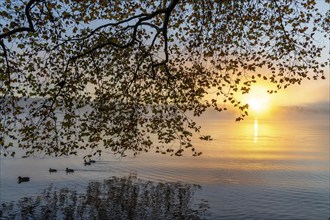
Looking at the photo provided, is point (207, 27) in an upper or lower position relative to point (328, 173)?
upper

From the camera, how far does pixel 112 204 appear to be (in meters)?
37.9

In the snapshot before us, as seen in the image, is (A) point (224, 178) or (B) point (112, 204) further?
(A) point (224, 178)

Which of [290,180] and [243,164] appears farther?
[243,164]

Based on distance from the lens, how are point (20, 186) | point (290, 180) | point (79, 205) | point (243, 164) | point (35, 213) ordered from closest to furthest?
point (35, 213) < point (79, 205) < point (20, 186) < point (290, 180) < point (243, 164)

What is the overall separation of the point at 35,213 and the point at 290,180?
114 ft

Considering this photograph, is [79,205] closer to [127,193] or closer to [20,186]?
[127,193]

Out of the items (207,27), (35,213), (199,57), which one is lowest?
(35,213)

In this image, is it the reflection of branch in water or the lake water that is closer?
the reflection of branch in water

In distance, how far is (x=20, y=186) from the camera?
4662 centimetres

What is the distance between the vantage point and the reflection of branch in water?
34.2 meters

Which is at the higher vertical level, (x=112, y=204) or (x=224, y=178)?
(x=224, y=178)

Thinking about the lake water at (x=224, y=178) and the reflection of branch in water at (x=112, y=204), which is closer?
the reflection of branch in water at (x=112, y=204)

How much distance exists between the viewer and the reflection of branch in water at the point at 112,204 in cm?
3419

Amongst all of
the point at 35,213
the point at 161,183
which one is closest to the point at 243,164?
the point at 161,183
